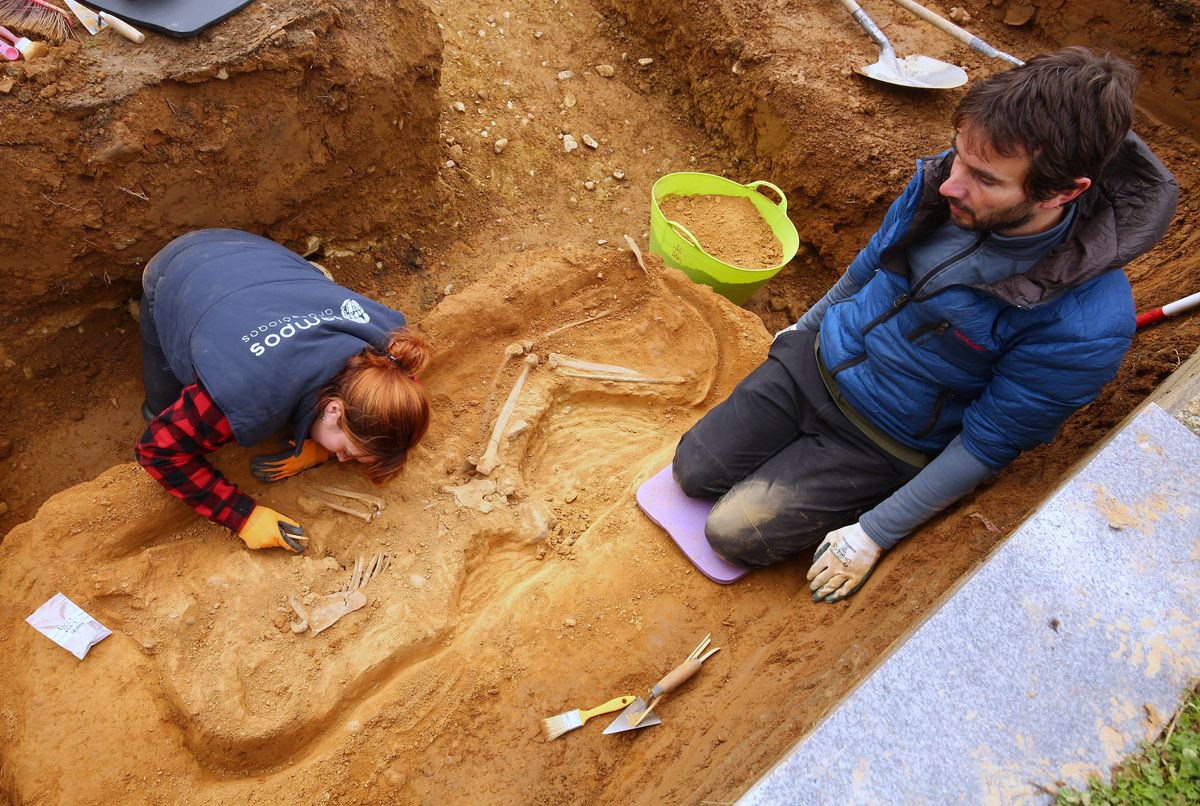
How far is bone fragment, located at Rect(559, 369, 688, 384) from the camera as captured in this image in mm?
3623

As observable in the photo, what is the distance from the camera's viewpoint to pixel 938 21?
4.83 metres

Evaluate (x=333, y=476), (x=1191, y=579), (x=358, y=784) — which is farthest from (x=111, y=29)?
(x=1191, y=579)

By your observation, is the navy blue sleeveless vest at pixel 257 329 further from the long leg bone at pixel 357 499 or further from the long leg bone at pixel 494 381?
the long leg bone at pixel 494 381

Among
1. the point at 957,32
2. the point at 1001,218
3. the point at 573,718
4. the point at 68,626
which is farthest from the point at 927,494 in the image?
the point at 957,32

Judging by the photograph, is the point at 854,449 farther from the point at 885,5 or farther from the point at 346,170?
the point at 885,5

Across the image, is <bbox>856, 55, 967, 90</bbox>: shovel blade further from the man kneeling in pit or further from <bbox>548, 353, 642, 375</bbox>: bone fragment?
<bbox>548, 353, 642, 375</bbox>: bone fragment

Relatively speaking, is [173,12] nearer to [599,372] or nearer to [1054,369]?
[599,372]

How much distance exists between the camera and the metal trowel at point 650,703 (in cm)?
248

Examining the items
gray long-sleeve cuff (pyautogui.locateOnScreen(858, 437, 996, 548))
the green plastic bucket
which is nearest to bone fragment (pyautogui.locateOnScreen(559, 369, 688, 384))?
A: the green plastic bucket

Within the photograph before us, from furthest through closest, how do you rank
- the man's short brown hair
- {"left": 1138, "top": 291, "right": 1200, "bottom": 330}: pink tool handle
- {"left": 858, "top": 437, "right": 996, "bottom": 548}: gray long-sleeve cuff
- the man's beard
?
1. {"left": 1138, "top": 291, "right": 1200, "bottom": 330}: pink tool handle
2. {"left": 858, "top": 437, "right": 996, "bottom": 548}: gray long-sleeve cuff
3. the man's beard
4. the man's short brown hair

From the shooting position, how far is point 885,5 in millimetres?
5000

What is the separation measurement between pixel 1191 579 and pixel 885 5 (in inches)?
183

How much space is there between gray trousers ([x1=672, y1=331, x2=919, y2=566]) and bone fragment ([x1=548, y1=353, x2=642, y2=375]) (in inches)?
25.5

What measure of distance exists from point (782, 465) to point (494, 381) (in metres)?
1.46
